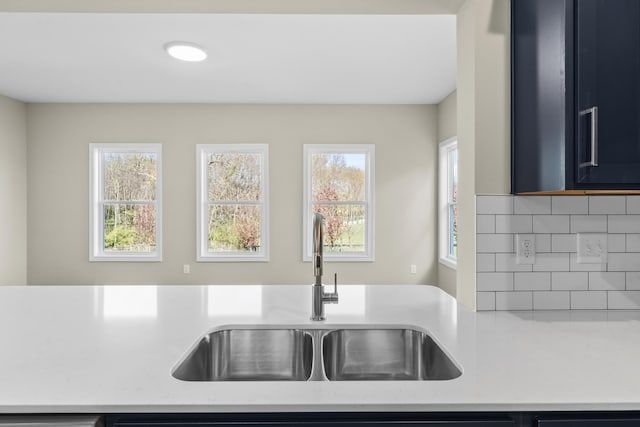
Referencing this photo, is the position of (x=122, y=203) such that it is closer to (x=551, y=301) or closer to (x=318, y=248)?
(x=318, y=248)

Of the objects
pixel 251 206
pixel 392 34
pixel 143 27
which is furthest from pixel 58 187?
pixel 392 34

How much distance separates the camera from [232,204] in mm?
5262

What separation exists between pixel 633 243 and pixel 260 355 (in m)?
1.30

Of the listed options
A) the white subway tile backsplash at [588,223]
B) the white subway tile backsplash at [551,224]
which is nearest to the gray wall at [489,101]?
the white subway tile backsplash at [551,224]

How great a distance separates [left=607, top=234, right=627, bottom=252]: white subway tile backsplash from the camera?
4.70 feet

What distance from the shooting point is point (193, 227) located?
17.1 feet

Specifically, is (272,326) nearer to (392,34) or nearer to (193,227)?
(392,34)

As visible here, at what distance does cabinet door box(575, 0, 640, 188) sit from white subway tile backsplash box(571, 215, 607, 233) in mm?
283

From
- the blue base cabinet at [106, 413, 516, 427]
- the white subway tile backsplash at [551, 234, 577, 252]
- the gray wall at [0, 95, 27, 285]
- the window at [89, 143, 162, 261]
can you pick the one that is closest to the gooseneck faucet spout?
the blue base cabinet at [106, 413, 516, 427]

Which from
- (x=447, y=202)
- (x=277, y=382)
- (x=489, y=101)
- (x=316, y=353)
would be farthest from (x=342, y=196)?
(x=277, y=382)

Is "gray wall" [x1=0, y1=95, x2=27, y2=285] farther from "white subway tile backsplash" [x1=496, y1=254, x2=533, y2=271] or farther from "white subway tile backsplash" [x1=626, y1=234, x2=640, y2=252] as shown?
"white subway tile backsplash" [x1=626, y1=234, x2=640, y2=252]

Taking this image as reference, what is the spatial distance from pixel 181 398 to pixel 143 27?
303cm

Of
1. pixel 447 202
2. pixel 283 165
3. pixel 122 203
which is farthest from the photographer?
pixel 122 203

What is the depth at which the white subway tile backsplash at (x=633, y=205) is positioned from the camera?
4.67 feet
